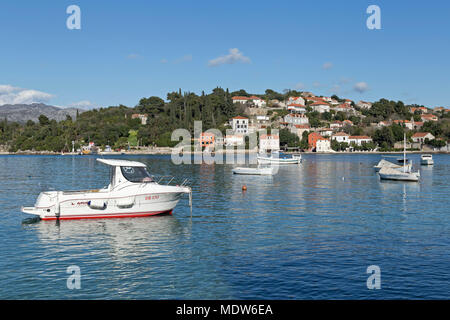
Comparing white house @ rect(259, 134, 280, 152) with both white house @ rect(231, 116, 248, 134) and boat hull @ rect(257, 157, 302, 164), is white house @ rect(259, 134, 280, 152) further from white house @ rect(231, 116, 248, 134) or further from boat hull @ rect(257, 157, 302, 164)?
boat hull @ rect(257, 157, 302, 164)

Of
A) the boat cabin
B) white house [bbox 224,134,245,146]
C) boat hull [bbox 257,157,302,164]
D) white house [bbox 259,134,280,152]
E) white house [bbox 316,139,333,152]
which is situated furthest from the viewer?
white house [bbox 316,139,333,152]

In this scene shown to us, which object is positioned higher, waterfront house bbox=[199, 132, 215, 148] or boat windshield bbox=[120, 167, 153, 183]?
waterfront house bbox=[199, 132, 215, 148]

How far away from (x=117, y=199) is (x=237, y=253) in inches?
436

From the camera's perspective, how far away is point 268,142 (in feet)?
609

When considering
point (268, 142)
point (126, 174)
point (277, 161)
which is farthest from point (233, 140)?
point (126, 174)

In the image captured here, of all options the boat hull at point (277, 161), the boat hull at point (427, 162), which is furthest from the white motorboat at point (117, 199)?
the boat hull at point (427, 162)

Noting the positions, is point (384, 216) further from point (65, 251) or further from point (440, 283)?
point (65, 251)

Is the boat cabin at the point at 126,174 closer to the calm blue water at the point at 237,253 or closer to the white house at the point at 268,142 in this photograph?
the calm blue water at the point at 237,253

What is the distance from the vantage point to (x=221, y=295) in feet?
47.4

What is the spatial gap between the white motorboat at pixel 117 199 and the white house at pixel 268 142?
153500 mm

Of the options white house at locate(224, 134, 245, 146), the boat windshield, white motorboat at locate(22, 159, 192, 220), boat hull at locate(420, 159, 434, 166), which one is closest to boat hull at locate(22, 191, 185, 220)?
white motorboat at locate(22, 159, 192, 220)

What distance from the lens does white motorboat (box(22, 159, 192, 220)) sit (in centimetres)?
2694

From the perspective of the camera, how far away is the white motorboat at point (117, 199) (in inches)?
1061
